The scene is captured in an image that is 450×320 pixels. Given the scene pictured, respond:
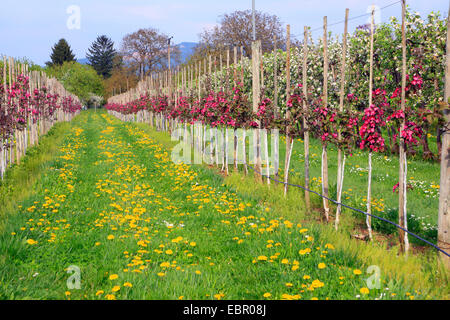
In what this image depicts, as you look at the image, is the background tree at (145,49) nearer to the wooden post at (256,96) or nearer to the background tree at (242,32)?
the background tree at (242,32)

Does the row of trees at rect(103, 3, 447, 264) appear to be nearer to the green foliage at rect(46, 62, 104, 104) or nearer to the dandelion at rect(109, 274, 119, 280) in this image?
the dandelion at rect(109, 274, 119, 280)

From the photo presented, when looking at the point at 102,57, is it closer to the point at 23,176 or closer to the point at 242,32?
the point at 242,32

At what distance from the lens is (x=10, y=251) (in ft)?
16.5

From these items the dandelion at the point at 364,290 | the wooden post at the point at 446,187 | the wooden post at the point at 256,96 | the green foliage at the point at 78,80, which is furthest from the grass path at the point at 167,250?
the green foliage at the point at 78,80

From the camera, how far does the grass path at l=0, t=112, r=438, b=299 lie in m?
4.14

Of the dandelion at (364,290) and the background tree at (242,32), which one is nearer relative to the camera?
the dandelion at (364,290)

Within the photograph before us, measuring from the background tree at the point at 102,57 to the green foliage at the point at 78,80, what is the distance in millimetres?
26559

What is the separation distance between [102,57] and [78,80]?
117ft

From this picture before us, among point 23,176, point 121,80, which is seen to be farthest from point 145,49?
point 23,176

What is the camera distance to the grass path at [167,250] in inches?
163

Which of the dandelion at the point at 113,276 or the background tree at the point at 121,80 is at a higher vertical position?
the background tree at the point at 121,80

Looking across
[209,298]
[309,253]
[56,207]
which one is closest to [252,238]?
[309,253]

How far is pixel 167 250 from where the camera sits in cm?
521
